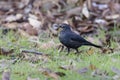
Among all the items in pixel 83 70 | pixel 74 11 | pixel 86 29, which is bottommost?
pixel 83 70

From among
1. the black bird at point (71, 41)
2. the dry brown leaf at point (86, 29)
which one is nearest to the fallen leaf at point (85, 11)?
the dry brown leaf at point (86, 29)

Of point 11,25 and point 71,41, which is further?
point 11,25

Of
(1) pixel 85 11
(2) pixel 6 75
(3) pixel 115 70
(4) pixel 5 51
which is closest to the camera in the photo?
(2) pixel 6 75

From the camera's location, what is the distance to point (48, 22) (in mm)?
9438

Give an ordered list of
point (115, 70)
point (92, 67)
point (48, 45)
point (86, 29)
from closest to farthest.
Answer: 1. point (115, 70)
2. point (92, 67)
3. point (48, 45)
4. point (86, 29)

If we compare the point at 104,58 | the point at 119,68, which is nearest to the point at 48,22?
the point at 104,58

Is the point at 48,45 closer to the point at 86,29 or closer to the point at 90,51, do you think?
the point at 90,51

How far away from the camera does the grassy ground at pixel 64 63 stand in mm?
5707

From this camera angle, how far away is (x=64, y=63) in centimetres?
632

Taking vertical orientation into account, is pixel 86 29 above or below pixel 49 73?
above

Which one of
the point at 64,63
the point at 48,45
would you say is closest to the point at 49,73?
the point at 64,63

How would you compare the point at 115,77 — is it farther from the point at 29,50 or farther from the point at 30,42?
the point at 30,42

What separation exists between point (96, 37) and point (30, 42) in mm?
1312

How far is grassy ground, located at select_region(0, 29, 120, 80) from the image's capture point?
5.71m
